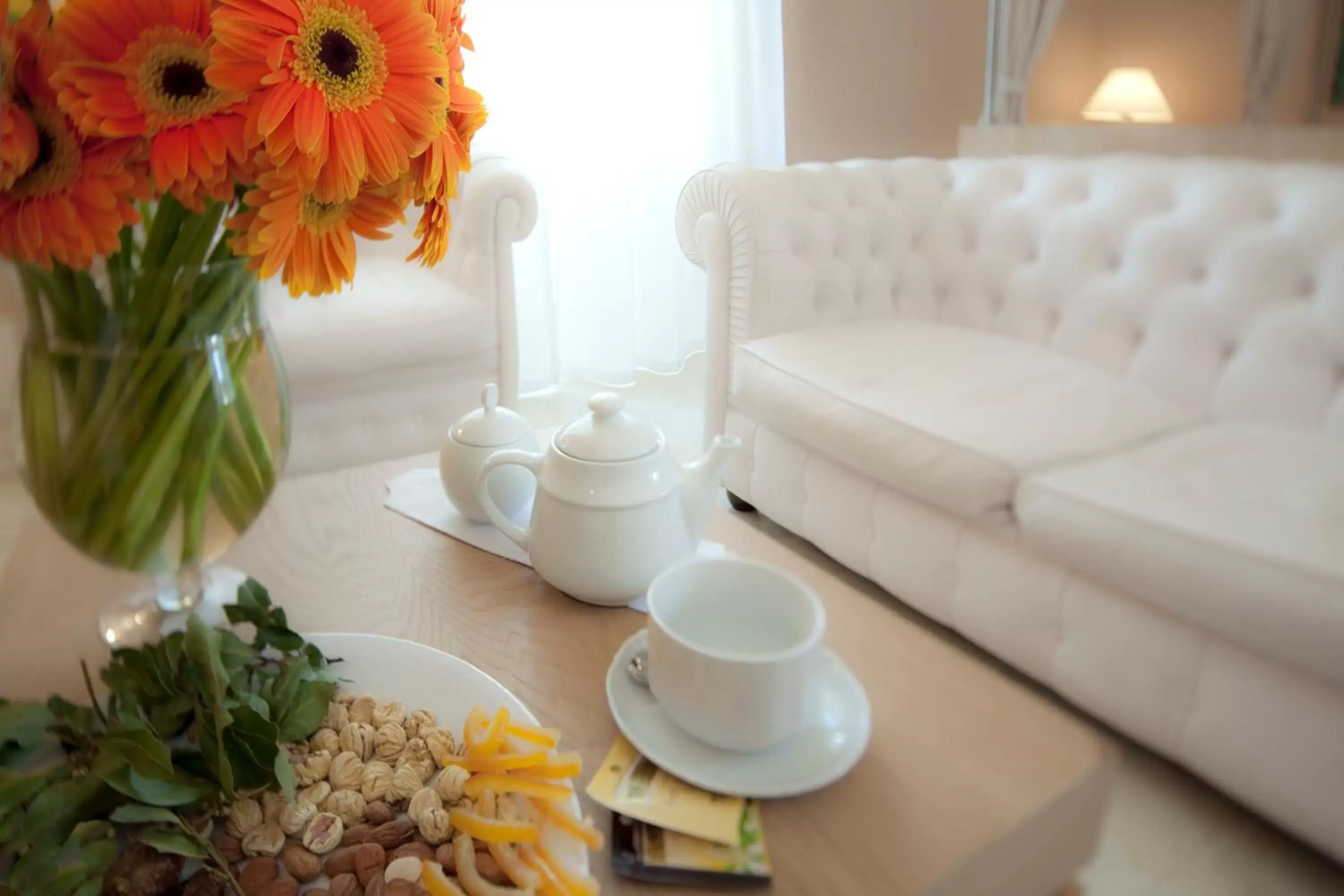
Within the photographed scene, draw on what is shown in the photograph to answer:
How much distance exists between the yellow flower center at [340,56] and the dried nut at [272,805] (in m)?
0.41

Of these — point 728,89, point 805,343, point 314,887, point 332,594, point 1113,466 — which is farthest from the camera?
point 728,89

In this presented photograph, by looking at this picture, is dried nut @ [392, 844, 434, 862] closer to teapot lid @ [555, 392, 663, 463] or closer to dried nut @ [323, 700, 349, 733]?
dried nut @ [323, 700, 349, 733]

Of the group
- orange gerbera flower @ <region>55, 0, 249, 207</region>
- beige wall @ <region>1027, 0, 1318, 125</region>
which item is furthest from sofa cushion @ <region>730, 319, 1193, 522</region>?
beige wall @ <region>1027, 0, 1318, 125</region>

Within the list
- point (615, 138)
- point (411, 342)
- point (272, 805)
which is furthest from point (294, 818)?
point (615, 138)

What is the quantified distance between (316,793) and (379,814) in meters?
0.04

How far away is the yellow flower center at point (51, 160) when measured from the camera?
50cm

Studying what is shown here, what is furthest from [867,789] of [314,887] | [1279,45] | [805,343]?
[1279,45]

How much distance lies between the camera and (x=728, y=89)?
2889mm

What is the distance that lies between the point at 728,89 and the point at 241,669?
2.69 meters

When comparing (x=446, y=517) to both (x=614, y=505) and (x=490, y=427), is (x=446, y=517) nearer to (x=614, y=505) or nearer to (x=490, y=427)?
(x=490, y=427)

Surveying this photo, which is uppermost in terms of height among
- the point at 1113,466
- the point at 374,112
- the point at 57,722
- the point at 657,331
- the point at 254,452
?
the point at 374,112

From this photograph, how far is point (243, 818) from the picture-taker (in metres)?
0.52

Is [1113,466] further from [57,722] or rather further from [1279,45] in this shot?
[1279,45]

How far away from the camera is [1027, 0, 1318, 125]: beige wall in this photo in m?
2.91
